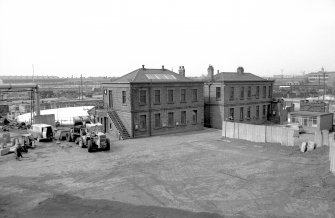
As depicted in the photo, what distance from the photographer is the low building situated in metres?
38.3

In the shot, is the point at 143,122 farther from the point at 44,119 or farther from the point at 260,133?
the point at 44,119

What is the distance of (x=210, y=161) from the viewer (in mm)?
24891

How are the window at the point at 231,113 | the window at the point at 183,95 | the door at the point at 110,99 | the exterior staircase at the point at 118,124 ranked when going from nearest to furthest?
1. the exterior staircase at the point at 118,124
2. the door at the point at 110,99
3. the window at the point at 183,95
4. the window at the point at 231,113

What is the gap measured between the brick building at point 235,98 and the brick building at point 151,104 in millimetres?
2429

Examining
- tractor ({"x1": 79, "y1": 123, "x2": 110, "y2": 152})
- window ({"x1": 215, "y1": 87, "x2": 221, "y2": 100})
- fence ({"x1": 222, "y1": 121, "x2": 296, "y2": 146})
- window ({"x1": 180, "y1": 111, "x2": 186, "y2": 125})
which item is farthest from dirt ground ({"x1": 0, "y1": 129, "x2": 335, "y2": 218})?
window ({"x1": 215, "y1": 87, "x2": 221, "y2": 100})

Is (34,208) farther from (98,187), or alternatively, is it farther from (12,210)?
(98,187)

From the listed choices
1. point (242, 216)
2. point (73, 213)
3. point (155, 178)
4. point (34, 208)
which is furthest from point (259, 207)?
point (34, 208)

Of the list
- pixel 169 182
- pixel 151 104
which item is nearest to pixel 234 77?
pixel 151 104

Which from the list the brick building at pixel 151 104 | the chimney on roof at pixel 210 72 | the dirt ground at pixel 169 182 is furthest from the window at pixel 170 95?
the dirt ground at pixel 169 182

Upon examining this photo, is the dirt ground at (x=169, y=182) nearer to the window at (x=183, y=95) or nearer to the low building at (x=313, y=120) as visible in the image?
the window at (x=183, y=95)

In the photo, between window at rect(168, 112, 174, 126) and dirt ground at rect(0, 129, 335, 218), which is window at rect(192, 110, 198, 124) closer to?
window at rect(168, 112, 174, 126)

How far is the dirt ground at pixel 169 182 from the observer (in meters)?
15.3

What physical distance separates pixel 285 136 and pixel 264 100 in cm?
2039

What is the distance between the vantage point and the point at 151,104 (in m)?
36.9
